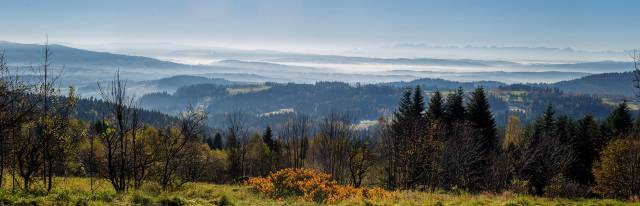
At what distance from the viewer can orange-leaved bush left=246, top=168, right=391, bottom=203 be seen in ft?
73.8

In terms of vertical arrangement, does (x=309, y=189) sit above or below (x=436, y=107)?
below

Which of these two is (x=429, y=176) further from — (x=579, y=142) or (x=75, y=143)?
(x=75, y=143)

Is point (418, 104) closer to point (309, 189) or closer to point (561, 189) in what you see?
point (561, 189)

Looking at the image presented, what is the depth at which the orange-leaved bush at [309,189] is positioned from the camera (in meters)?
22.5

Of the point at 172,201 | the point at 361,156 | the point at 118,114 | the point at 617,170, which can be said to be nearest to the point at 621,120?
the point at 617,170

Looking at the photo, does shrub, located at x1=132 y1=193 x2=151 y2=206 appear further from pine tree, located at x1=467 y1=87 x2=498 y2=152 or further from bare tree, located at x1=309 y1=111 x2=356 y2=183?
pine tree, located at x1=467 y1=87 x2=498 y2=152

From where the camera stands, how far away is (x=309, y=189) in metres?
23.8

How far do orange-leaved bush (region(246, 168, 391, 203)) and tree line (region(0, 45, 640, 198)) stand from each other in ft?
19.5

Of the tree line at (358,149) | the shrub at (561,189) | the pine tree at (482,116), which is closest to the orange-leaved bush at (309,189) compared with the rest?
the tree line at (358,149)

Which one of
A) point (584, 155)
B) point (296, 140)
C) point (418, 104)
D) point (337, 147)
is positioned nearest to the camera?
point (337, 147)

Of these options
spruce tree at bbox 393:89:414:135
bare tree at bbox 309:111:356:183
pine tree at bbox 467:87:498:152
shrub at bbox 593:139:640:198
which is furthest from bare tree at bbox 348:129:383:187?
shrub at bbox 593:139:640:198

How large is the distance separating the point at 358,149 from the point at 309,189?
111ft

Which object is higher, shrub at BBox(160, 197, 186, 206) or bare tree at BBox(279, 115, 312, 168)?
shrub at BBox(160, 197, 186, 206)

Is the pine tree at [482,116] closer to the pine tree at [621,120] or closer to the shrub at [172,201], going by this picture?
the pine tree at [621,120]
